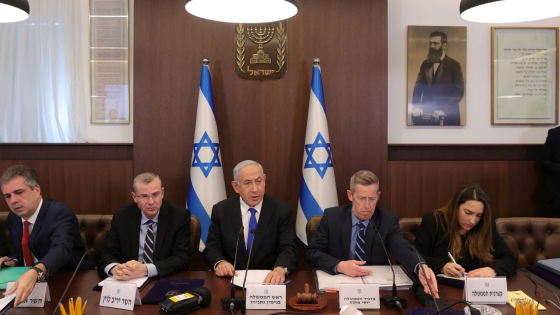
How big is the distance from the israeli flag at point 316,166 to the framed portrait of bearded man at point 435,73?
37.4 inches

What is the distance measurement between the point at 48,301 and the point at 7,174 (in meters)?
0.90

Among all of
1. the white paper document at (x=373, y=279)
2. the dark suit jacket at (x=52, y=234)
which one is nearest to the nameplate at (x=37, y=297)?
the dark suit jacket at (x=52, y=234)

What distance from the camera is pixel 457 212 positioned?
2510 millimetres

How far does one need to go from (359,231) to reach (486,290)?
808 mm

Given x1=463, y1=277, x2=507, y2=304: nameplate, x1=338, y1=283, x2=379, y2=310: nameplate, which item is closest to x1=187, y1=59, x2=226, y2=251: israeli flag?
x1=338, y1=283, x2=379, y2=310: nameplate

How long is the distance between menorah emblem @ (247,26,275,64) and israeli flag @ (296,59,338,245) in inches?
16.6

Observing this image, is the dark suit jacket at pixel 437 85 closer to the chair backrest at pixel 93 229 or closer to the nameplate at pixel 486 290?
the nameplate at pixel 486 290

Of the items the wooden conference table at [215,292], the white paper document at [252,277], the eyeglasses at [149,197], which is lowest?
the wooden conference table at [215,292]

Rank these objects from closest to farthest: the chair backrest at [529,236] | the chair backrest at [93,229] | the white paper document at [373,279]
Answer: the white paper document at [373,279] → the chair backrest at [529,236] → the chair backrest at [93,229]

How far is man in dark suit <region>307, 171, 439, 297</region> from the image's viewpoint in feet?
8.04

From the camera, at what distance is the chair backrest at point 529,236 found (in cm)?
274

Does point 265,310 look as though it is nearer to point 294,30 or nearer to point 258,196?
point 258,196

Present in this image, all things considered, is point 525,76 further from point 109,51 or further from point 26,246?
point 26,246

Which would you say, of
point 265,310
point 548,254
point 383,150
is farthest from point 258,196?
point 548,254
